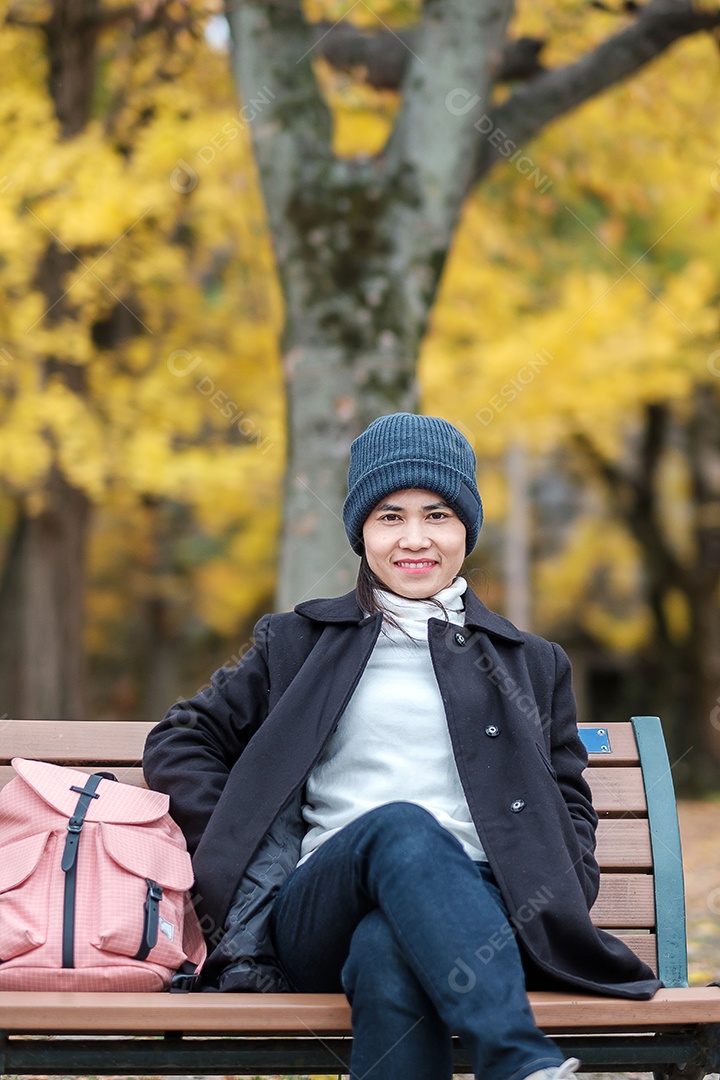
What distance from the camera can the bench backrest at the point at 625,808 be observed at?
3064 millimetres

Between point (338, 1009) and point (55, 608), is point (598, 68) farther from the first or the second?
point (55, 608)

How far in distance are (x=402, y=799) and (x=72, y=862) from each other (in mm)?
673

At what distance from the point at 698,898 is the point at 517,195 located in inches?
228

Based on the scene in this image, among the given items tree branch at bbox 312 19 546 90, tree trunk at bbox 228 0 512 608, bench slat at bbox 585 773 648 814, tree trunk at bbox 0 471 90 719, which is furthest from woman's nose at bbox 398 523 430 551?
tree trunk at bbox 0 471 90 719

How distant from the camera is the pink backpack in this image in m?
2.54

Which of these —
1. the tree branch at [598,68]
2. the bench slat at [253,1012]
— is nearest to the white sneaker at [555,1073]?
the bench slat at [253,1012]

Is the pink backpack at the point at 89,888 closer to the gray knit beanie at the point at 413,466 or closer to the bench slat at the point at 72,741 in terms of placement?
the bench slat at the point at 72,741

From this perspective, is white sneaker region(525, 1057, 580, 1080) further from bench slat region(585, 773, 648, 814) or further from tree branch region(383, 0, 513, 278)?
tree branch region(383, 0, 513, 278)

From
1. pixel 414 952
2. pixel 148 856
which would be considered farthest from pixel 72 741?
pixel 414 952

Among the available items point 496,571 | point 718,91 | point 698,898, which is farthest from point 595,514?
point 698,898

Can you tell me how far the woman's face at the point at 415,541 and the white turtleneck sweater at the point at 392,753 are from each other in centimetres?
10

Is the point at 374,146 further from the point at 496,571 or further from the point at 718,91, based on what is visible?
the point at 496,571

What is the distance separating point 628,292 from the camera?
10.5m

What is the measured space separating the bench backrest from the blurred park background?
0.57m
